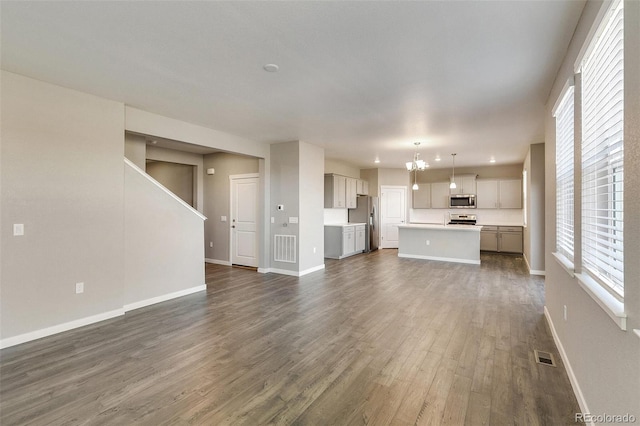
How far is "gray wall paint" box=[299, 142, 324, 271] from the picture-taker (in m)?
6.25

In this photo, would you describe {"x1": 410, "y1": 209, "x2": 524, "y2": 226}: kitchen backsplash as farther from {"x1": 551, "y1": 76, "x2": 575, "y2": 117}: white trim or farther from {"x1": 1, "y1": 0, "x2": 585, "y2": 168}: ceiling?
{"x1": 551, "y1": 76, "x2": 575, "y2": 117}: white trim

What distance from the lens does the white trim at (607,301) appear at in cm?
138

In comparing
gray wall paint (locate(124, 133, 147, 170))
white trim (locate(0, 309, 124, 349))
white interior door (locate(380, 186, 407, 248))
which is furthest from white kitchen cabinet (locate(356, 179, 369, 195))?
white trim (locate(0, 309, 124, 349))

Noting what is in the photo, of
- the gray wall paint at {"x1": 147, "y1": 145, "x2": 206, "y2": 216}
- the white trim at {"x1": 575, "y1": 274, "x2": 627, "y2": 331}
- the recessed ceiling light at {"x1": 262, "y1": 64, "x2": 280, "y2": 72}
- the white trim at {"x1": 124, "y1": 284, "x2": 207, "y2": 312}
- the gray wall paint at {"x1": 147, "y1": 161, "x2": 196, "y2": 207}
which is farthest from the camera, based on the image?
the gray wall paint at {"x1": 147, "y1": 161, "x2": 196, "y2": 207}

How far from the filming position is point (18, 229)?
3131 mm

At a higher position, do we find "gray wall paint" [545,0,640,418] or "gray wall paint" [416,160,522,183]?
"gray wall paint" [416,160,522,183]

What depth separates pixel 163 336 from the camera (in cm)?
329

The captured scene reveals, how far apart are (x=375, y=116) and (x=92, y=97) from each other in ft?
12.0

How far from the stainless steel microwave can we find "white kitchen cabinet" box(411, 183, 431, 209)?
2.34 feet

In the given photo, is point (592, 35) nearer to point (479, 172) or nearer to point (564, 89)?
point (564, 89)

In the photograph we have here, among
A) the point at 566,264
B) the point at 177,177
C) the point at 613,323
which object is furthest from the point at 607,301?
the point at 177,177

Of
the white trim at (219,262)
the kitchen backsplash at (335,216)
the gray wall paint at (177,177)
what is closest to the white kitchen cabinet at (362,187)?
the kitchen backsplash at (335,216)

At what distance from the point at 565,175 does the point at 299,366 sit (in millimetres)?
2964

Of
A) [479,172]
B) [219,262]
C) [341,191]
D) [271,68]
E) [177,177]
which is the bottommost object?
[219,262]
